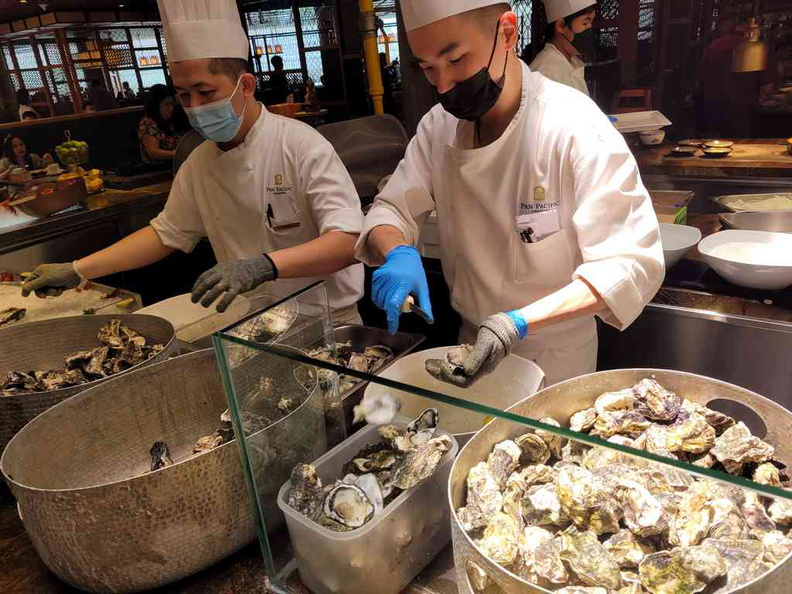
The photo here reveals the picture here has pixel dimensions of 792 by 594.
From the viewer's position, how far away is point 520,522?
720 mm

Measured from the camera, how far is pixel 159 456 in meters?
1.13

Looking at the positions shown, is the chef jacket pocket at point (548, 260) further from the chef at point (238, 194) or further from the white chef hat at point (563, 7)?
the white chef hat at point (563, 7)

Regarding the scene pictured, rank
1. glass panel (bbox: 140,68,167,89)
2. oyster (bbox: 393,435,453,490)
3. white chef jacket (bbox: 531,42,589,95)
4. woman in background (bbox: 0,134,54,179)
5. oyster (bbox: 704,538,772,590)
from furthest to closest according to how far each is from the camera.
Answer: glass panel (bbox: 140,68,167,89)
woman in background (bbox: 0,134,54,179)
white chef jacket (bbox: 531,42,589,95)
oyster (bbox: 393,435,453,490)
oyster (bbox: 704,538,772,590)

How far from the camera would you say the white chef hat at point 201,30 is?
5.64 ft

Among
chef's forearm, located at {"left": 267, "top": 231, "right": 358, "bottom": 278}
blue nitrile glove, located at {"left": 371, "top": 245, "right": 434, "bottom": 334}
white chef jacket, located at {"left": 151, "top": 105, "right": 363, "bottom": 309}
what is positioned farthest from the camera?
white chef jacket, located at {"left": 151, "top": 105, "right": 363, "bottom": 309}

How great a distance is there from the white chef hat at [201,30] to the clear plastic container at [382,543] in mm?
1417

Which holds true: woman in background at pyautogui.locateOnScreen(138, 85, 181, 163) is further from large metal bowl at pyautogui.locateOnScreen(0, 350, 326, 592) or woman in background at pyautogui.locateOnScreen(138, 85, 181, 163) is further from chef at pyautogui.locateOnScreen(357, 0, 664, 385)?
large metal bowl at pyautogui.locateOnScreen(0, 350, 326, 592)

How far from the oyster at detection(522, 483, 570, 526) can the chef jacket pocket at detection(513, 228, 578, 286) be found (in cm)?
77

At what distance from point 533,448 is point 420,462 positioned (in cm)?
16

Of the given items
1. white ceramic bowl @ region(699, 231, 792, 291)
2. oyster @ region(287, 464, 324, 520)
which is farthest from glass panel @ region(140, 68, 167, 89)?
oyster @ region(287, 464, 324, 520)

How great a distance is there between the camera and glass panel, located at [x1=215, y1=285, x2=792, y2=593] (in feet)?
2.10

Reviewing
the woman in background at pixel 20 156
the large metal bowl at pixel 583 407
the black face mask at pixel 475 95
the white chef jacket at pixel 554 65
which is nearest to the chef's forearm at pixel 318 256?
the black face mask at pixel 475 95

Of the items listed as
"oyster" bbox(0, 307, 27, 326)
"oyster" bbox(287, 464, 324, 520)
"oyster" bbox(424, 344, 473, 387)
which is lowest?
"oyster" bbox(0, 307, 27, 326)

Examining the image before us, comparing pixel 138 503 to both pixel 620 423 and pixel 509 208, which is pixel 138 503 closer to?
pixel 620 423
